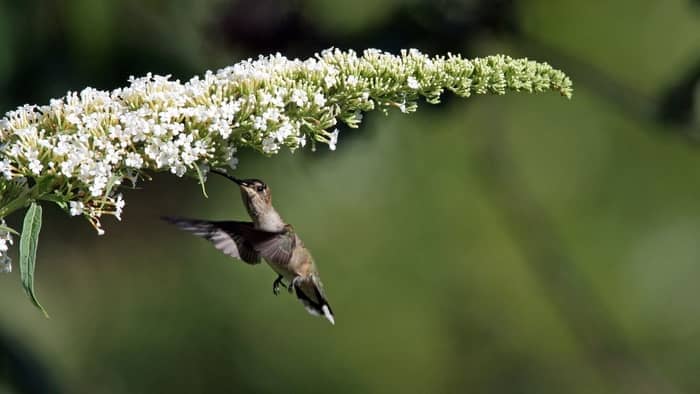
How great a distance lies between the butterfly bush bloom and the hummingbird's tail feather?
25.7 inches

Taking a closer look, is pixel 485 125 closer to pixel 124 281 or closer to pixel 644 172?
pixel 644 172

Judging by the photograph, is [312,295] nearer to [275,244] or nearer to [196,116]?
[275,244]

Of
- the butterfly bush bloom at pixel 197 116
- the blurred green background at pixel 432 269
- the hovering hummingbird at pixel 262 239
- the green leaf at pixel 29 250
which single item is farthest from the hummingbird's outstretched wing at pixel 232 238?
the blurred green background at pixel 432 269

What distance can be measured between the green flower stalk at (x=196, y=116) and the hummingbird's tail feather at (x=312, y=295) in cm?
63

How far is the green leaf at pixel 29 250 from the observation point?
1619 millimetres

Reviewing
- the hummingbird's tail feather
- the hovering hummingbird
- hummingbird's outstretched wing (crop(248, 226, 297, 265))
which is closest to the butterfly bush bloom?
the hovering hummingbird

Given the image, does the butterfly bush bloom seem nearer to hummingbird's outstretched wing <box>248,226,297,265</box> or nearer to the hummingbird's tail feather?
hummingbird's outstretched wing <box>248,226,297,265</box>

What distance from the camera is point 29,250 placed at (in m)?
1.65

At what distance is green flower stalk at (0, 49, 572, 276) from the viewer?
1.73 metres

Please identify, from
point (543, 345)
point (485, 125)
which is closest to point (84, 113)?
point (485, 125)

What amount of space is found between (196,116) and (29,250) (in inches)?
15.2

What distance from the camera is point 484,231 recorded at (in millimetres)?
6371

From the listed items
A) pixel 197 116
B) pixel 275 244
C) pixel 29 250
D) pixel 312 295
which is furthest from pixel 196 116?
pixel 312 295

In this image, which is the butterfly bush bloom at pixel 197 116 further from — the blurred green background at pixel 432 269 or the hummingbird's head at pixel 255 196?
the blurred green background at pixel 432 269
